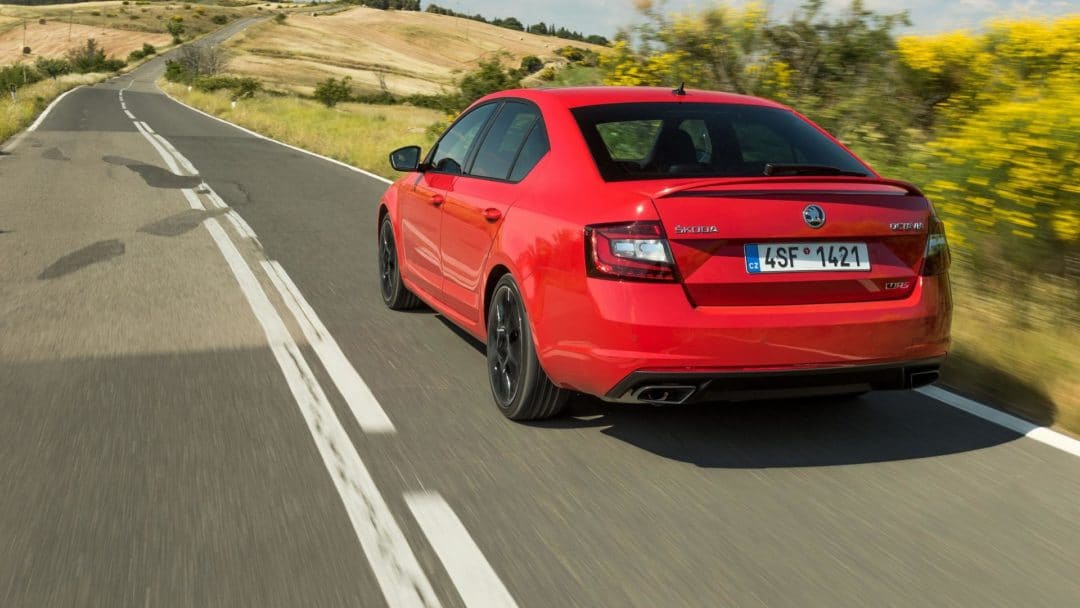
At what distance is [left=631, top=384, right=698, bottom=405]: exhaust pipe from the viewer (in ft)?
14.1

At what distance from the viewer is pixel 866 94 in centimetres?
1101

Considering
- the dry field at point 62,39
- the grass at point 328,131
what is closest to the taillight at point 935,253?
the grass at point 328,131

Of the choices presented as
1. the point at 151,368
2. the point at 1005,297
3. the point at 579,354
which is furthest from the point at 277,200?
the point at 579,354

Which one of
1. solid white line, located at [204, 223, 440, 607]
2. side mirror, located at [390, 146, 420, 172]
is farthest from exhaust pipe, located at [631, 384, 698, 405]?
side mirror, located at [390, 146, 420, 172]

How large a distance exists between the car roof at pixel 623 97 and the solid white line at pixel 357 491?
1846 mm

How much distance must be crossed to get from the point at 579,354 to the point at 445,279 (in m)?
1.91

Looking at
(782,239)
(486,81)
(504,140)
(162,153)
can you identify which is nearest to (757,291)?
(782,239)

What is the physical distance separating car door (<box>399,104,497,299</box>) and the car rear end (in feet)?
6.22

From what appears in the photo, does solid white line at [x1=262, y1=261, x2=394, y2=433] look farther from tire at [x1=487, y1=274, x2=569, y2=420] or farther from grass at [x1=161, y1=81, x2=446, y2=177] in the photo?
grass at [x1=161, y1=81, x2=446, y2=177]

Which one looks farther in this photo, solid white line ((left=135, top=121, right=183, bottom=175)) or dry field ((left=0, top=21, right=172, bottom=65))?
dry field ((left=0, top=21, right=172, bottom=65))

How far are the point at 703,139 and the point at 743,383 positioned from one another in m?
1.39

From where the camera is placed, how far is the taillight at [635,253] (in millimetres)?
4238

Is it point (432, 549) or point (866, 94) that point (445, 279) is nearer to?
point (432, 549)

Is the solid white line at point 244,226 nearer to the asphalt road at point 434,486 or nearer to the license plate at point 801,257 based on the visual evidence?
the asphalt road at point 434,486
